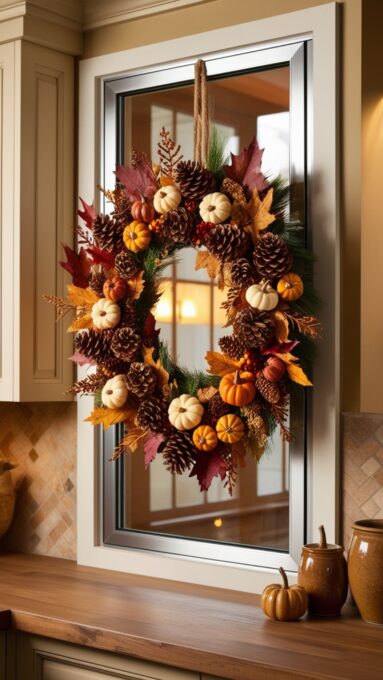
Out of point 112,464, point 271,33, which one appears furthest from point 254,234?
point 112,464

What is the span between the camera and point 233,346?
2.38 m

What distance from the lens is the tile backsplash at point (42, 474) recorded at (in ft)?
9.95

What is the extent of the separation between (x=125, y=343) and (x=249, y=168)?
548 mm

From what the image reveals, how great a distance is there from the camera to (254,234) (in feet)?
7.88

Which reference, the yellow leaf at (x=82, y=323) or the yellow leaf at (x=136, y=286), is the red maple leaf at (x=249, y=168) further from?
the yellow leaf at (x=82, y=323)

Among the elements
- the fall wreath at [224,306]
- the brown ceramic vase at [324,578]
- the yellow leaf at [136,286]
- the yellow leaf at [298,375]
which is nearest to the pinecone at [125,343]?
the fall wreath at [224,306]

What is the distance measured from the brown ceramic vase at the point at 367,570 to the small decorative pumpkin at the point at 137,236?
2.95 ft

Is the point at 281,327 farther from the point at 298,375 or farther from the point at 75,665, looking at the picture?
the point at 75,665

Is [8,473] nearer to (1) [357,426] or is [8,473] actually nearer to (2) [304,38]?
(1) [357,426]

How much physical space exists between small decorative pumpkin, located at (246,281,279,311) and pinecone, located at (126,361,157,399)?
35cm

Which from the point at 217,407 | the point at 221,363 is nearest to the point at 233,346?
the point at 221,363

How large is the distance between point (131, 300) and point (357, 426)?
0.68 meters

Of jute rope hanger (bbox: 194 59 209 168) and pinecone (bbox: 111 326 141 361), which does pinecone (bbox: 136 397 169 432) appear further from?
jute rope hanger (bbox: 194 59 209 168)

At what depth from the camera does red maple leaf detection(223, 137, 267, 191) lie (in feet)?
7.89
